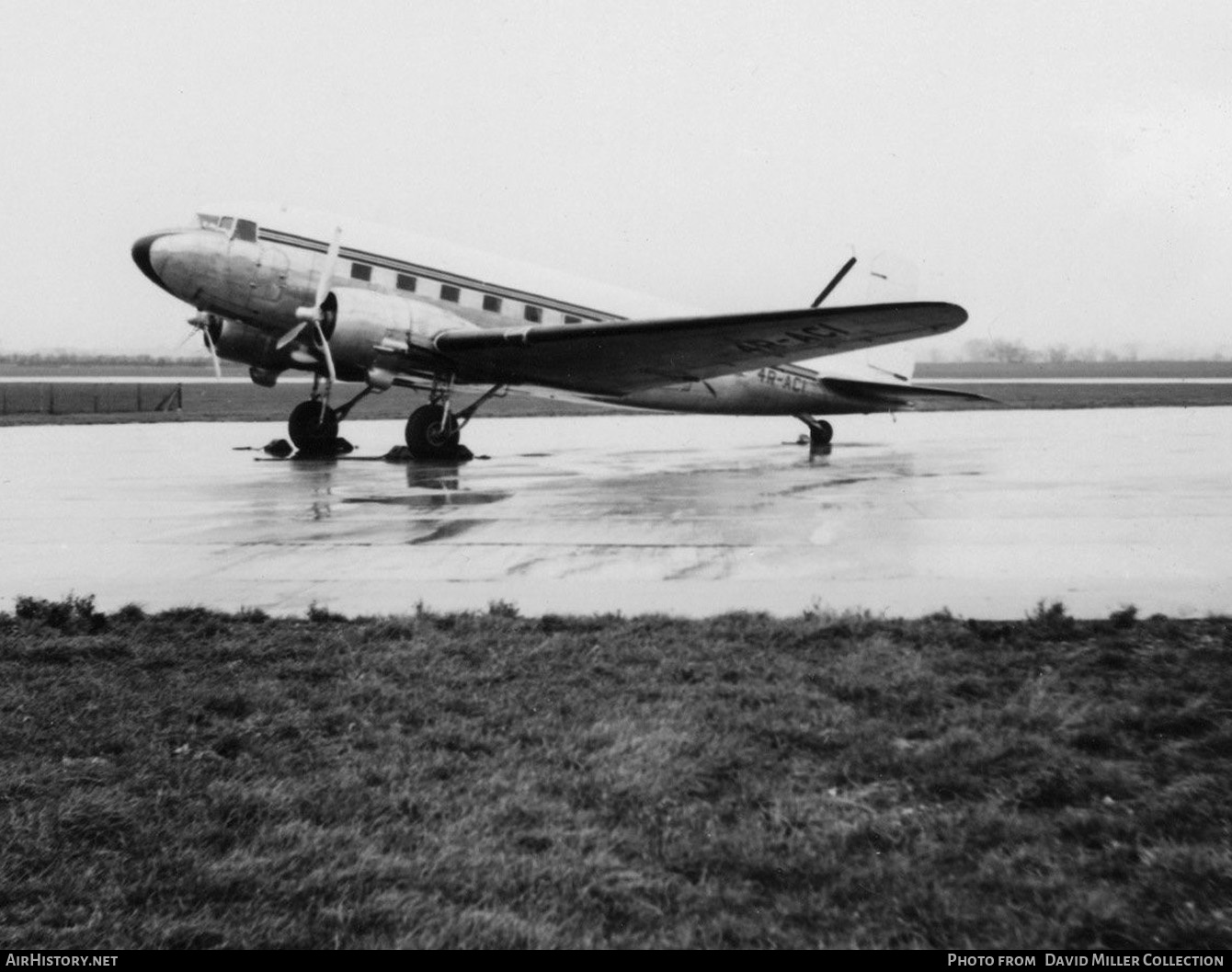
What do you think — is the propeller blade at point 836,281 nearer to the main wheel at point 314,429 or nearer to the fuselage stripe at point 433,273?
the fuselage stripe at point 433,273

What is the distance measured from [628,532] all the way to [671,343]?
7.14 meters

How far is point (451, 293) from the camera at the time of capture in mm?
16922

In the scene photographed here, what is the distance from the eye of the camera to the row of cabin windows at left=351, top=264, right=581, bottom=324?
1644 cm

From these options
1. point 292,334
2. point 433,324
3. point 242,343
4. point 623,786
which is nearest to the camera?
point 623,786

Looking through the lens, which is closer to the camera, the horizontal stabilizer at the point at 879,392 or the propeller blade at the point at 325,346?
the propeller blade at the point at 325,346

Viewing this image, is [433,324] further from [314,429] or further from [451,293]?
[314,429]

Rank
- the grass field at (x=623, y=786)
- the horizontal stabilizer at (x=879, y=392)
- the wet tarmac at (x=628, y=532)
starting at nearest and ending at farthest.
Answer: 1. the grass field at (x=623, y=786)
2. the wet tarmac at (x=628, y=532)
3. the horizontal stabilizer at (x=879, y=392)

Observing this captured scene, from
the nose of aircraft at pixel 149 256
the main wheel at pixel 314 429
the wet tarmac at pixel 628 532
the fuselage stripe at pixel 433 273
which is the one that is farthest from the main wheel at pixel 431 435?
the nose of aircraft at pixel 149 256

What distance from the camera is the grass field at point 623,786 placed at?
273 cm

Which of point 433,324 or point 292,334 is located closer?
point 292,334

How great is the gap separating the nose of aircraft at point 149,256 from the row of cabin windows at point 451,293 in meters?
2.81

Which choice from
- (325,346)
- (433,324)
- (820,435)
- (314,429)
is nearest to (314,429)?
(314,429)

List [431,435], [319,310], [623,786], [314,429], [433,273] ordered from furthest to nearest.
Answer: [314,429]
[433,273]
[431,435]
[319,310]
[623,786]

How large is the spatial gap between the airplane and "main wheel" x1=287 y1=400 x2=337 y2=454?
0.02m
